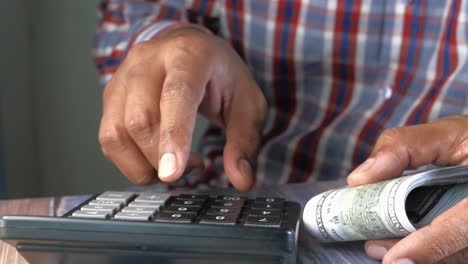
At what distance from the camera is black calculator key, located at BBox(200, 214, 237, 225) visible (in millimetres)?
366

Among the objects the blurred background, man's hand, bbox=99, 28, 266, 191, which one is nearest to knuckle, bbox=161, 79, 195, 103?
man's hand, bbox=99, 28, 266, 191

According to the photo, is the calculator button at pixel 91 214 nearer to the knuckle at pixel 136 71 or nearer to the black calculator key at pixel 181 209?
→ the black calculator key at pixel 181 209

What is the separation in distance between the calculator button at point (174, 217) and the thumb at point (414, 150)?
112 mm

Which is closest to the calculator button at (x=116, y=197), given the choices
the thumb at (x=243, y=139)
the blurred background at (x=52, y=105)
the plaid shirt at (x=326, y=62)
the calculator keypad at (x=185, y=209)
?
the calculator keypad at (x=185, y=209)

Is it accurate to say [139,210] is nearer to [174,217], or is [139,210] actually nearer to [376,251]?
[174,217]

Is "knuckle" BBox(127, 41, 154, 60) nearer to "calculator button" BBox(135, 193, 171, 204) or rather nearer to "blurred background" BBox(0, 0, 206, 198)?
"calculator button" BBox(135, 193, 171, 204)

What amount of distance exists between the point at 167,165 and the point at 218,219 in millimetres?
91

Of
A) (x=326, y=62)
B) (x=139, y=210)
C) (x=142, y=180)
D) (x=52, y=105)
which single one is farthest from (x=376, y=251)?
(x=52, y=105)

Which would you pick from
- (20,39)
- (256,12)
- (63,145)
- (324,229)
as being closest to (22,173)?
(63,145)

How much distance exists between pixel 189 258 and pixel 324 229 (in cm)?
9

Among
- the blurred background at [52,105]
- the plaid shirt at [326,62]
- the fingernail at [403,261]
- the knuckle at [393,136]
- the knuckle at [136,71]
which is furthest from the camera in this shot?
the blurred background at [52,105]

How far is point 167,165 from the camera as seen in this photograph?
0.45 metres

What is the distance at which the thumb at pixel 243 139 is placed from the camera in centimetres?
Result: 53

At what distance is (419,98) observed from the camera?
705mm
